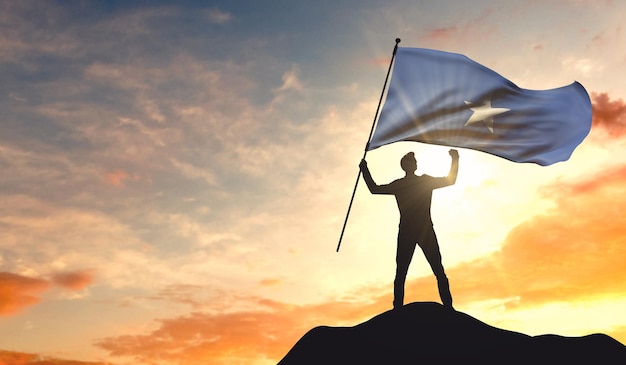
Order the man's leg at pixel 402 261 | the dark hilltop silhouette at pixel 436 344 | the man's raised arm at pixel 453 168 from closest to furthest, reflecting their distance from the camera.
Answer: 1. the dark hilltop silhouette at pixel 436 344
2. the man's leg at pixel 402 261
3. the man's raised arm at pixel 453 168

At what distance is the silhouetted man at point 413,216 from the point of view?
13273mm

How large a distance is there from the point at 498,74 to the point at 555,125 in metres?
1.82

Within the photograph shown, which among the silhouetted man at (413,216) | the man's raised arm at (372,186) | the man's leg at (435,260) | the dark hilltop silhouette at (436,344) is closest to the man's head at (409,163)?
the silhouetted man at (413,216)

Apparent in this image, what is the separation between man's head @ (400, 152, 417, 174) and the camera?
1365cm

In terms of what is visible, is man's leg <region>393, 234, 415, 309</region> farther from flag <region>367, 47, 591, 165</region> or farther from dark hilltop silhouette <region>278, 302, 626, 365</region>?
flag <region>367, 47, 591, 165</region>

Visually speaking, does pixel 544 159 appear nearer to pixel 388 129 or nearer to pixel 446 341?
pixel 388 129

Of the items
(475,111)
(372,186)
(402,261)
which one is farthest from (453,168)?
(402,261)

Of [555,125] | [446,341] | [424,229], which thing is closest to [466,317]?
[446,341]

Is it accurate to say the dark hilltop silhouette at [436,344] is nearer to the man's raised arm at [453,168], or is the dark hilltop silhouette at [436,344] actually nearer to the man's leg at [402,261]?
the man's leg at [402,261]

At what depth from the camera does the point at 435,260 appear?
43.7 feet

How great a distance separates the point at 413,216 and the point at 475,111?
9.31 ft

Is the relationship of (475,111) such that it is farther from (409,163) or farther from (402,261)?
(402,261)

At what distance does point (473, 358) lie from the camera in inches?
481

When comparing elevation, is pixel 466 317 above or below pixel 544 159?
below
